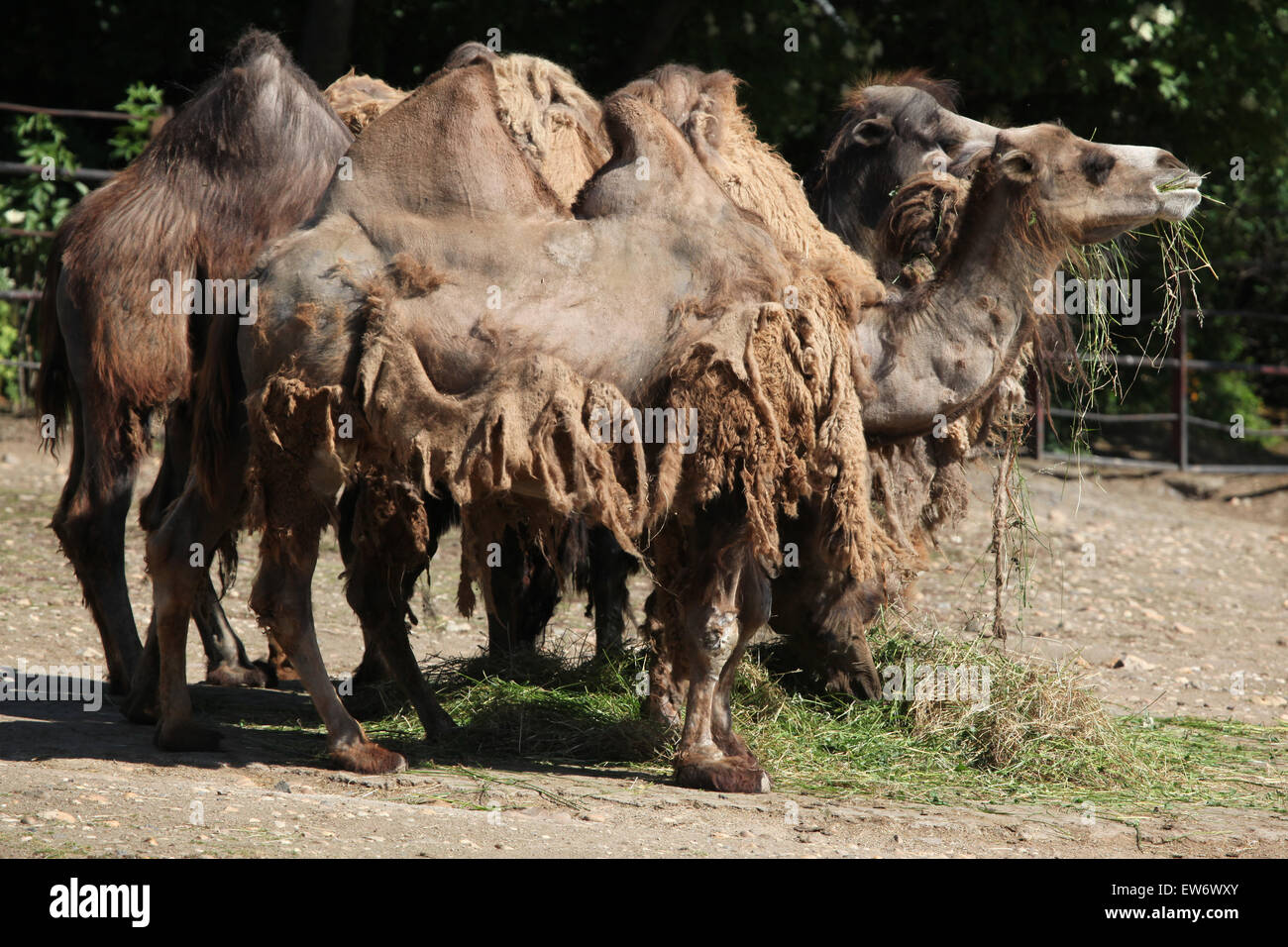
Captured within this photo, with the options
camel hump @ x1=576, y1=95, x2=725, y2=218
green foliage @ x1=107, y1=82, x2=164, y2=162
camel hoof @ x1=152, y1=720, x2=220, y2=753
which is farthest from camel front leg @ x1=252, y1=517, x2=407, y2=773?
green foliage @ x1=107, y1=82, x2=164, y2=162

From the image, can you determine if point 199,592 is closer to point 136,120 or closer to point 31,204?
point 136,120

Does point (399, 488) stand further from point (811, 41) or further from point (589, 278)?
point (811, 41)

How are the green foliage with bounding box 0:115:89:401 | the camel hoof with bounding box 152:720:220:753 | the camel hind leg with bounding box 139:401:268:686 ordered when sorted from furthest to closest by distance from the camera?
the green foliage with bounding box 0:115:89:401 < the camel hind leg with bounding box 139:401:268:686 < the camel hoof with bounding box 152:720:220:753

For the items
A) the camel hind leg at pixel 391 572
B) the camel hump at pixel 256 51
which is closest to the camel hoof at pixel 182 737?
the camel hind leg at pixel 391 572

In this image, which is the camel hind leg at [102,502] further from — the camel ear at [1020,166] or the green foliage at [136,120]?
the green foliage at [136,120]

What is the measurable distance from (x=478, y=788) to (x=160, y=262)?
2.23 metres

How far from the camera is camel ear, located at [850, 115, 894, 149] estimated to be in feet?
19.9

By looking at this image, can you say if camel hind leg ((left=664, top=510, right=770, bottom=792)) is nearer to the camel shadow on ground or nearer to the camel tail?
the camel shadow on ground

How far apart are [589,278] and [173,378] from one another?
1708 millimetres

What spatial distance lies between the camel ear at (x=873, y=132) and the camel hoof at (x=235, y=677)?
323cm

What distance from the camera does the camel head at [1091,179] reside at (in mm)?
4410

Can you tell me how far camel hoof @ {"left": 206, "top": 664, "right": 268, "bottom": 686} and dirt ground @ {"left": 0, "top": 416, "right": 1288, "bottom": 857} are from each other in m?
0.14

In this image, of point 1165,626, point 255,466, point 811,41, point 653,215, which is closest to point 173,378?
point 255,466

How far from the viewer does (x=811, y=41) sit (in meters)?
11.5
